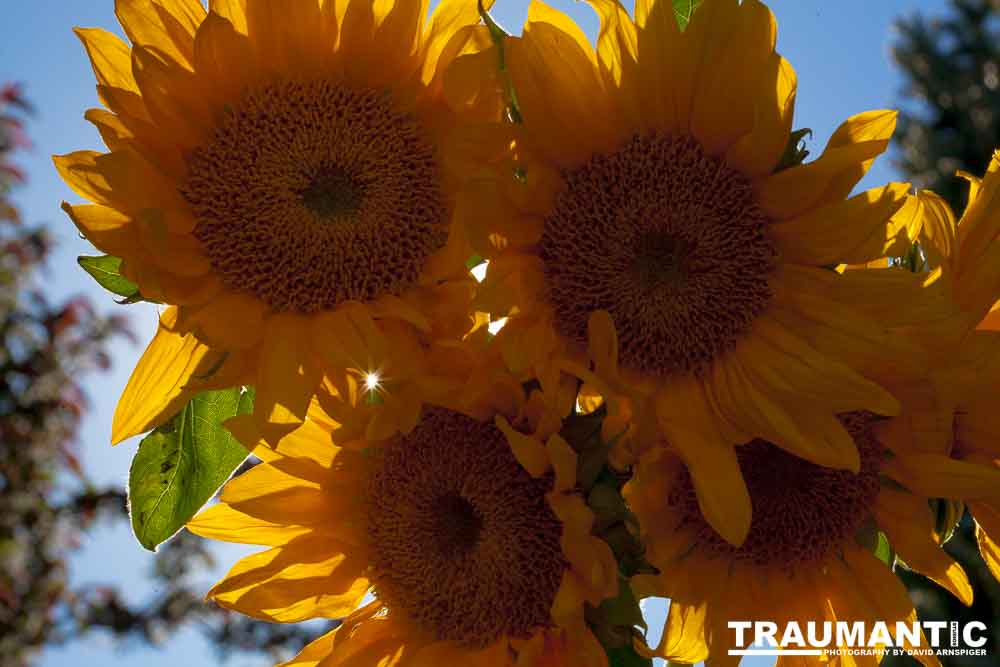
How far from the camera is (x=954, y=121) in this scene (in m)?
12.7

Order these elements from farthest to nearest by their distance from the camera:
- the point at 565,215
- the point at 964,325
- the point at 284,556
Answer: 1. the point at 284,556
2. the point at 565,215
3. the point at 964,325

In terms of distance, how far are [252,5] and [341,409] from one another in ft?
1.37

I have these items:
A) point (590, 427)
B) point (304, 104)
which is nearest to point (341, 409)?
point (590, 427)

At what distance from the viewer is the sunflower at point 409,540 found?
3.87 ft

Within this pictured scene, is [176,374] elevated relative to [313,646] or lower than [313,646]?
elevated

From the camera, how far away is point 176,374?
45.3 inches

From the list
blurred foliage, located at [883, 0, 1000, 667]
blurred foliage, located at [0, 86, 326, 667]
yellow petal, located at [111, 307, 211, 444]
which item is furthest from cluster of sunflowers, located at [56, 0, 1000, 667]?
blurred foliage, located at [883, 0, 1000, 667]

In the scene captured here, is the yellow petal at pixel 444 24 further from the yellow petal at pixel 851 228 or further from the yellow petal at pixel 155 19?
the yellow petal at pixel 851 228

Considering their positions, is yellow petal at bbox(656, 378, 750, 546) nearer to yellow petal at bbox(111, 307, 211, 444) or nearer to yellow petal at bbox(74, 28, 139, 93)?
yellow petal at bbox(111, 307, 211, 444)

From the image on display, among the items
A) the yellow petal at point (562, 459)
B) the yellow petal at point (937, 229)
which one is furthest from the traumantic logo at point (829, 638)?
the yellow petal at point (937, 229)

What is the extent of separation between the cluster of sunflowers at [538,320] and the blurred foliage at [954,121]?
26.2ft

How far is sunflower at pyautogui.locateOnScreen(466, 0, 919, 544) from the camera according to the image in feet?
3.48

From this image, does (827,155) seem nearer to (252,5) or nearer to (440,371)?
(440,371)

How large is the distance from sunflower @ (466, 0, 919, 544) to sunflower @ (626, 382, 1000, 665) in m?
0.09
